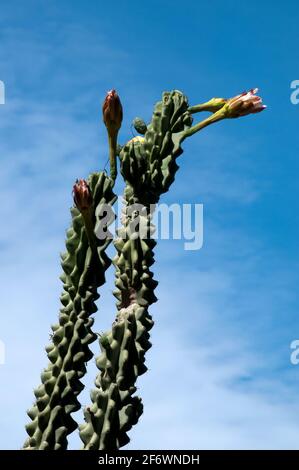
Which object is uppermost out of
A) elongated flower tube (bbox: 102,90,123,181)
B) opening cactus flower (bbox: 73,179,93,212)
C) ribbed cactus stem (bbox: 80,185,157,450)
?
elongated flower tube (bbox: 102,90,123,181)

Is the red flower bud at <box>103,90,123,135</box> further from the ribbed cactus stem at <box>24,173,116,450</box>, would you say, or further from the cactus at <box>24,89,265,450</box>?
the ribbed cactus stem at <box>24,173,116,450</box>

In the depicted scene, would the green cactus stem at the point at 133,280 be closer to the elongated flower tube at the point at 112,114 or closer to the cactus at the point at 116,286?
the cactus at the point at 116,286

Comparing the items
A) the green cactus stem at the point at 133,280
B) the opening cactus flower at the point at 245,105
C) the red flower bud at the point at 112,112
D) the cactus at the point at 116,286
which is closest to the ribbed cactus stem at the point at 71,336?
the cactus at the point at 116,286

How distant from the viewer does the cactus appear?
27.6ft

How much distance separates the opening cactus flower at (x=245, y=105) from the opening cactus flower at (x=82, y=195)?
1.65 meters

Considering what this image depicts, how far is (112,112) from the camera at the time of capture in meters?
9.30

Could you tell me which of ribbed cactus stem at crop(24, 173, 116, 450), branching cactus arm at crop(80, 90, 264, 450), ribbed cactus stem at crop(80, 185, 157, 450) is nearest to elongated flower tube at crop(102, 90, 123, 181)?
branching cactus arm at crop(80, 90, 264, 450)

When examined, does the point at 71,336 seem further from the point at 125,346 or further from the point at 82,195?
the point at 82,195

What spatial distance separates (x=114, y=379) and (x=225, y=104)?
2.99 metres

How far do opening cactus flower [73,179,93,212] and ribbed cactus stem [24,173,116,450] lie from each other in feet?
0.50

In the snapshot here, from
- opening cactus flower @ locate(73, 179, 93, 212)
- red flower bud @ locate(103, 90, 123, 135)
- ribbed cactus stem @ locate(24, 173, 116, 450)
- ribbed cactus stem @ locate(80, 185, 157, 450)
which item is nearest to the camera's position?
ribbed cactus stem @ locate(80, 185, 157, 450)

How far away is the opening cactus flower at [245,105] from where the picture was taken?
9.50 m

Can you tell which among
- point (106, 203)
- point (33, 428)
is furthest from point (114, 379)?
point (106, 203)
